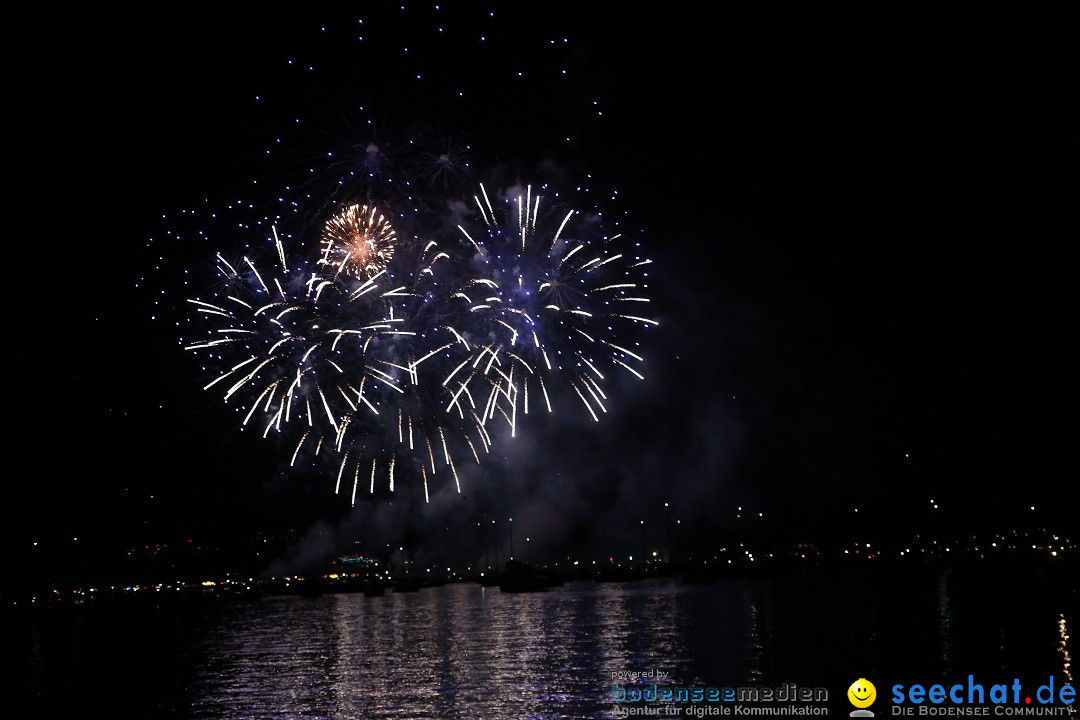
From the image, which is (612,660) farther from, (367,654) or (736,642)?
(367,654)

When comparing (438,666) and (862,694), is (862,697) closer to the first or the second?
(862,694)

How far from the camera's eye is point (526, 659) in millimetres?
30859

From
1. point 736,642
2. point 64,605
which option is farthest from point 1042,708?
point 64,605

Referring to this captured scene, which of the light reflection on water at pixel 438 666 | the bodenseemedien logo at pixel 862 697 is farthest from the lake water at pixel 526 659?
the bodenseemedien logo at pixel 862 697

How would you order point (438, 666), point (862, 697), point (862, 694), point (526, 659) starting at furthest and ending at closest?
point (526, 659) < point (438, 666) < point (862, 694) < point (862, 697)

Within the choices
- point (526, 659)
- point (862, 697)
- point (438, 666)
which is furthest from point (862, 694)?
point (438, 666)

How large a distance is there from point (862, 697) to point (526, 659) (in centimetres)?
1356

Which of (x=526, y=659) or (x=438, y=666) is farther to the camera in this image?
(x=526, y=659)

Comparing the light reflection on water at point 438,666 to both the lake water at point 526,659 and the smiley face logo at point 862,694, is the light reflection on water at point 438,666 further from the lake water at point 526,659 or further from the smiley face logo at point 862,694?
the smiley face logo at point 862,694

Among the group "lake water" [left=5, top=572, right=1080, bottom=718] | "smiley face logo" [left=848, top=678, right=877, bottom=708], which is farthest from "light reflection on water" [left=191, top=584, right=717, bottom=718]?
"smiley face logo" [left=848, top=678, right=877, bottom=708]

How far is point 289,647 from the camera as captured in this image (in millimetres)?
41219

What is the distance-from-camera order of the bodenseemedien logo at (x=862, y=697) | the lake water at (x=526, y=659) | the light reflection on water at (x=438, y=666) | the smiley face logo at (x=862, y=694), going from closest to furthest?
the bodenseemedien logo at (x=862, y=697), the smiley face logo at (x=862, y=694), the light reflection on water at (x=438, y=666), the lake water at (x=526, y=659)

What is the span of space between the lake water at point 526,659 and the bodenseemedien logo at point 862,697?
1.19 ft

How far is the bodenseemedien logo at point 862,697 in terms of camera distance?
18.9 m
